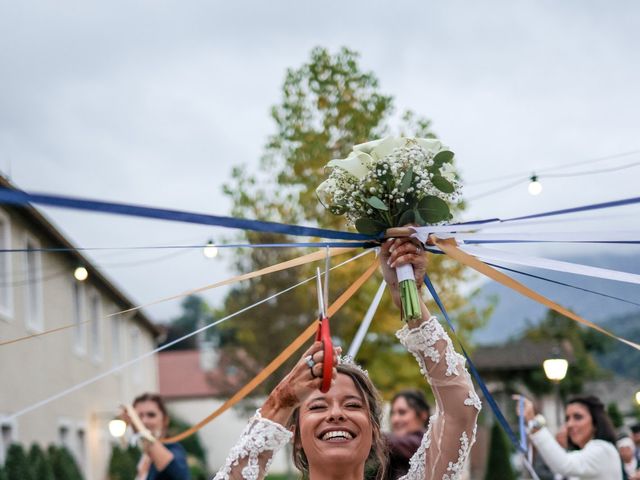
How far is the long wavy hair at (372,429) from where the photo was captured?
11.5 ft

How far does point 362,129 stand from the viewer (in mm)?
13320

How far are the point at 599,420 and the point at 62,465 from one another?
12182mm

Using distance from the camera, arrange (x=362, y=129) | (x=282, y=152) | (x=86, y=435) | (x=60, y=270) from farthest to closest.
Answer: (x=86, y=435)
(x=60, y=270)
(x=282, y=152)
(x=362, y=129)

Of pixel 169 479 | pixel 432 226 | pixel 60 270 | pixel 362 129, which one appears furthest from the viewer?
pixel 60 270

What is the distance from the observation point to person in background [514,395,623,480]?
6359 millimetres

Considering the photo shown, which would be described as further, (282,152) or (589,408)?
(282,152)

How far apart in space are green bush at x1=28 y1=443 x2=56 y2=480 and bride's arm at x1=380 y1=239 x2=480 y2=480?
12717 mm

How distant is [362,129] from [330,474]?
10298 mm

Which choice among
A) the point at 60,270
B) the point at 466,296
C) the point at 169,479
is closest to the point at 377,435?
the point at 169,479

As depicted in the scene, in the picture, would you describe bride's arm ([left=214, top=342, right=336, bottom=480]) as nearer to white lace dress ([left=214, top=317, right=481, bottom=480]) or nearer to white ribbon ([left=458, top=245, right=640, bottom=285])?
white lace dress ([left=214, top=317, right=481, bottom=480])

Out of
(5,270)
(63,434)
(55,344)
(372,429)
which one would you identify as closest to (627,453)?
(372,429)

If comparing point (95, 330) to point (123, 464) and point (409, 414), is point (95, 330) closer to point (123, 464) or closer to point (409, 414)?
point (123, 464)

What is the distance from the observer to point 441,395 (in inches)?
131

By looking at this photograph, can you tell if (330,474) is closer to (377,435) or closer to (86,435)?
(377,435)
